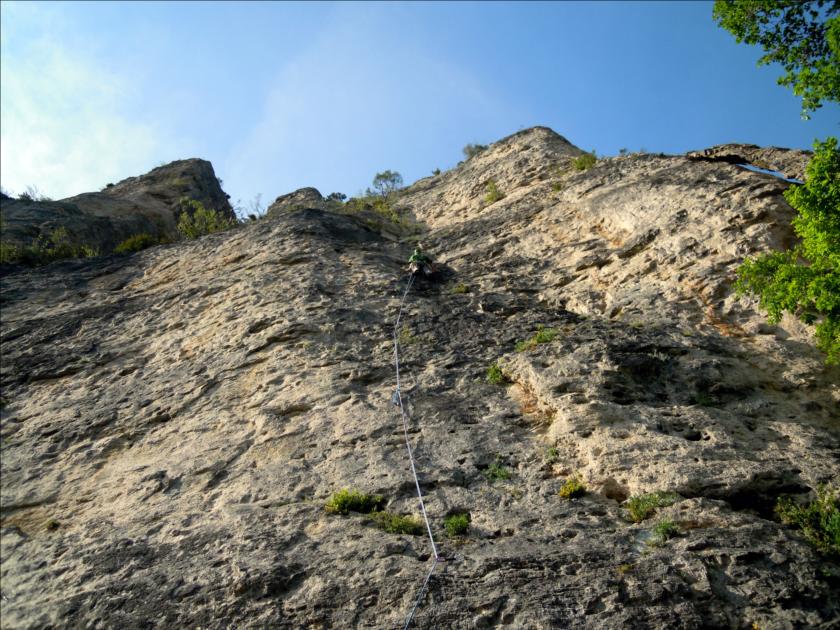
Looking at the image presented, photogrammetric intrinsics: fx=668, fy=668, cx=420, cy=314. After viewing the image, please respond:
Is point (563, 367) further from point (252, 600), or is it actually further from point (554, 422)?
point (252, 600)

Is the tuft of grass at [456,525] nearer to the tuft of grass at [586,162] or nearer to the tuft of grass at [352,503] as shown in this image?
the tuft of grass at [352,503]

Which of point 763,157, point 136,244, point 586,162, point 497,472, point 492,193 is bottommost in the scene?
point 497,472

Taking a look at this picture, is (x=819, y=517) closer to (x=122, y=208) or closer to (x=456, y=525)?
(x=456, y=525)

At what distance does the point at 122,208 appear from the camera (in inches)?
955

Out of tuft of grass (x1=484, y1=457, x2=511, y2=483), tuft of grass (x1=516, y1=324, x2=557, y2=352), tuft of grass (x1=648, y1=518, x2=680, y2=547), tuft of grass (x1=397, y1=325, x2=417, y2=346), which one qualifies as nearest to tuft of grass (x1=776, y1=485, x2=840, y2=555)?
tuft of grass (x1=648, y1=518, x2=680, y2=547)

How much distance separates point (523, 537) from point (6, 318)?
12.5m

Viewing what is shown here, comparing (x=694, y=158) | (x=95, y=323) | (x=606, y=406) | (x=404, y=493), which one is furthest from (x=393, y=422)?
(x=694, y=158)

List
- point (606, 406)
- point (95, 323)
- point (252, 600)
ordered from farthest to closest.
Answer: point (95, 323) → point (606, 406) → point (252, 600)

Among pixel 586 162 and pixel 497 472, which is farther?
pixel 586 162

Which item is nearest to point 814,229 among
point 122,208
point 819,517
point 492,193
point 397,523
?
point 819,517

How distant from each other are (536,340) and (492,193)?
30.9 feet

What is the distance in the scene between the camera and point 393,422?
9.08 metres

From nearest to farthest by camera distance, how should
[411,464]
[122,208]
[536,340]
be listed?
1. [411,464]
2. [536,340]
3. [122,208]

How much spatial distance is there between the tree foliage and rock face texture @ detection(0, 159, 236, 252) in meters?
19.3
